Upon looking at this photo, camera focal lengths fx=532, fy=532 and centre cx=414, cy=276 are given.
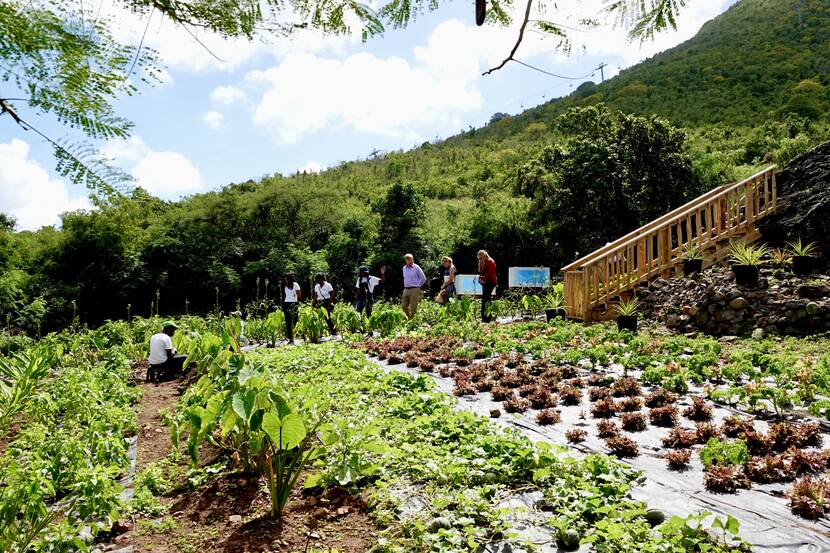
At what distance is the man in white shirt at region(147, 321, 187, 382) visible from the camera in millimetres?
8938

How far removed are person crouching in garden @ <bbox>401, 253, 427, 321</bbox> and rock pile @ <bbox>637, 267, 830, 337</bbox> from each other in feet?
15.3

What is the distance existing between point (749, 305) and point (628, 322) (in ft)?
5.92

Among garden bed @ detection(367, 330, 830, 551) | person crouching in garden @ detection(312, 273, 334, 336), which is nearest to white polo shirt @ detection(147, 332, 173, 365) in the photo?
person crouching in garden @ detection(312, 273, 334, 336)

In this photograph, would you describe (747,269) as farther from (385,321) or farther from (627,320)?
(385,321)

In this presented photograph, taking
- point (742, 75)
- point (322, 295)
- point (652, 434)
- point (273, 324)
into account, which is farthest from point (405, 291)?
point (742, 75)

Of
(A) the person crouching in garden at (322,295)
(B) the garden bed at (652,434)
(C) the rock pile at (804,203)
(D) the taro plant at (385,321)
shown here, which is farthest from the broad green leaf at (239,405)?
(C) the rock pile at (804,203)

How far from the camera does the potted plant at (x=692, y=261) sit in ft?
32.7

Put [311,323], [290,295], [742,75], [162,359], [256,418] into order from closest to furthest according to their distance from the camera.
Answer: [256,418]
[162,359]
[311,323]
[290,295]
[742,75]

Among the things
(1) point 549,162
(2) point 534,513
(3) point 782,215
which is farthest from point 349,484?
(1) point 549,162

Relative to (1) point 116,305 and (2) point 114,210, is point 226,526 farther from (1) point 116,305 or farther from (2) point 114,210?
(1) point 116,305

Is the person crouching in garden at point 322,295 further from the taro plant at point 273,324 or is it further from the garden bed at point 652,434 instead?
the garden bed at point 652,434

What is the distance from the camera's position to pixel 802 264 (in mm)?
8508

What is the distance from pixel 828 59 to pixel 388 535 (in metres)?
47.7

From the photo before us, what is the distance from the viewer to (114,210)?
128 cm
